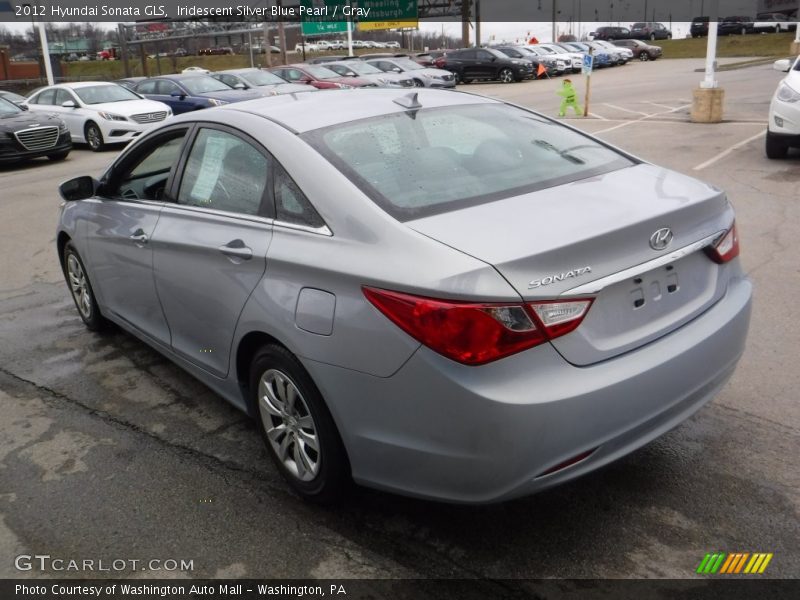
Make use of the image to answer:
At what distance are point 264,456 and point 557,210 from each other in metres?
1.89

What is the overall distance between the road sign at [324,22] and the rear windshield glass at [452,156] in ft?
143

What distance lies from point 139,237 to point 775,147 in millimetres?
9336

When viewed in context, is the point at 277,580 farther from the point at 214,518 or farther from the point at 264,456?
the point at 264,456

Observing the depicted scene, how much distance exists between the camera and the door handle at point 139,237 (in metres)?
4.12

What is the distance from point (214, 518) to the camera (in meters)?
3.20

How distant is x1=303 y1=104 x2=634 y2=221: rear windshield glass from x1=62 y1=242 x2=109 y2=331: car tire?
9.14 ft

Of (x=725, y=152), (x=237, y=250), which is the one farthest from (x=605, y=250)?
(x=725, y=152)

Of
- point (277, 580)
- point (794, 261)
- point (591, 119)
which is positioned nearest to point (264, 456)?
point (277, 580)

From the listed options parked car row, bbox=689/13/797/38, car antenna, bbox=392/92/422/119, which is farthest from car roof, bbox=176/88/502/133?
parked car row, bbox=689/13/797/38

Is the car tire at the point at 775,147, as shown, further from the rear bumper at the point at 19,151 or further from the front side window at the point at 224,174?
the rear bumper at the point at 19,151

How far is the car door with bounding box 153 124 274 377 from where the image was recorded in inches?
130

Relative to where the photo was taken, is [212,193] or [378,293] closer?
[378,293]

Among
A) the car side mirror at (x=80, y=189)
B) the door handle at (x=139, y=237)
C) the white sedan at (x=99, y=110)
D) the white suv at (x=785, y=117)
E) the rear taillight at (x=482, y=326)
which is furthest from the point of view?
the white sedan at (x=99, y=110)

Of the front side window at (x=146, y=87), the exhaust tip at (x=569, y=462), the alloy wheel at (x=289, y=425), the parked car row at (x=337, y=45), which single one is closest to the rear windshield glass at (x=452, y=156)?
the alloy wheel at (x=289, y=425)
